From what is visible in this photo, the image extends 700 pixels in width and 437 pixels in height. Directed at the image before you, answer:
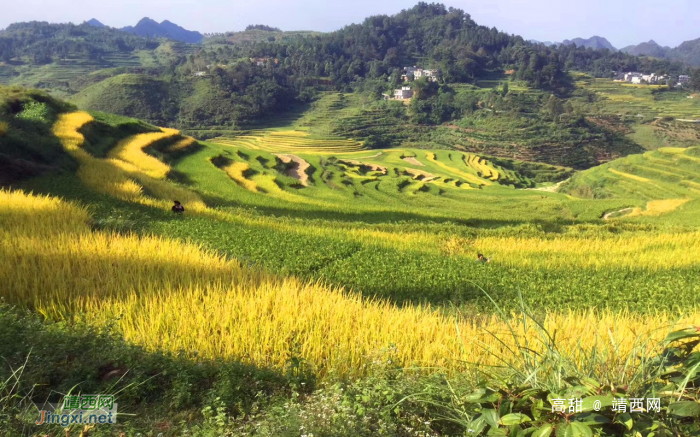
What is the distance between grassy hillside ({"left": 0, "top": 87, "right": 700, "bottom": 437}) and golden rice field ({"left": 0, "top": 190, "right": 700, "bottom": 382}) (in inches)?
0.8

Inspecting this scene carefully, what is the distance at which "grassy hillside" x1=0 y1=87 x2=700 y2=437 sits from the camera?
2299mm

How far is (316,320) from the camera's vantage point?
143 inches

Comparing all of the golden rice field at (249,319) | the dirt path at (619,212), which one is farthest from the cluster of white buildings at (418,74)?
the golden rice field at (249,319)

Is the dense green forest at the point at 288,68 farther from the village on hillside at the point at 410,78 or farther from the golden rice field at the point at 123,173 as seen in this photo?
the golden rice field at the point at 123,173

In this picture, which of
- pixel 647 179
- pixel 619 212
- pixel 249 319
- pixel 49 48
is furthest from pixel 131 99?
pixel 49 48

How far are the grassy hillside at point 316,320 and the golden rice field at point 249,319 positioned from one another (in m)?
0.02

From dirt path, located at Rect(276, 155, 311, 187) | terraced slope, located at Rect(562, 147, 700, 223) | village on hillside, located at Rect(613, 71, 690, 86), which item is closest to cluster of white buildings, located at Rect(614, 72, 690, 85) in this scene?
village on hillside, located at Rect(613, 71, 690, 86)

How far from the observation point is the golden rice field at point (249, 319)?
10.3 feet

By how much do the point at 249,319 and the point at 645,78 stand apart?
177646mm

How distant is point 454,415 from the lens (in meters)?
2.38

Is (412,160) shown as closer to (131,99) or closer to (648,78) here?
(131,99)

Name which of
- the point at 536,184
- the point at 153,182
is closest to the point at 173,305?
the point at 153,182

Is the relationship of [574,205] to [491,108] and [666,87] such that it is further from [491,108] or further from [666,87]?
[666,87]

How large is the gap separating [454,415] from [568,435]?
79cm
